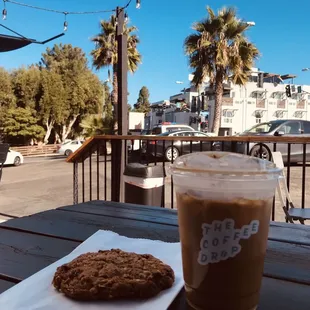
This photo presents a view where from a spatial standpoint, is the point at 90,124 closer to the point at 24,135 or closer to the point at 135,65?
the point at 135,65

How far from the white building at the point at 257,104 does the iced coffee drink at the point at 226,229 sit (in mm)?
32169

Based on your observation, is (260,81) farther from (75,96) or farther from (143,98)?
(143,98)

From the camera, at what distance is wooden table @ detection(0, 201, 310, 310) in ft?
2.09

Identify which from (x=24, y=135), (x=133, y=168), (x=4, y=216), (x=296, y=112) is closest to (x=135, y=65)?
(x=24, y=135)

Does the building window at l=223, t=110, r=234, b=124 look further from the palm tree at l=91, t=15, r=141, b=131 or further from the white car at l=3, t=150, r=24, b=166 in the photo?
the white car at l=3, t=150, r=24, b=166

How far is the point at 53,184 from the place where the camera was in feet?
25.8

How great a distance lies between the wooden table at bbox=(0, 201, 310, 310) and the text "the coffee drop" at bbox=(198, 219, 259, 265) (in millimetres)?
126

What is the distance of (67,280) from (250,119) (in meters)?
35.6

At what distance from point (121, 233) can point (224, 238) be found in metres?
0.55

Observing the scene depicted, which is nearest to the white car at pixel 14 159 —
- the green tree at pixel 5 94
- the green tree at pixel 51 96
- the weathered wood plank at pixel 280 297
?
the green tree at pixel 5 94

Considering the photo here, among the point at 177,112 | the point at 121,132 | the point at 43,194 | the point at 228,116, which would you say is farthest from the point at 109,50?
the point at 177,112

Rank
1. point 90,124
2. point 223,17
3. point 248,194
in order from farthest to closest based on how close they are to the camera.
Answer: point 90,124, point 223,17, point 248,194

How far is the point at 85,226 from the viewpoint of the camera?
1.07 m

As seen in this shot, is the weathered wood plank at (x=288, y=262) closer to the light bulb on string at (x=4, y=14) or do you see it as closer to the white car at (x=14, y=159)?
the light bulb on string at (x=4, y=14)
